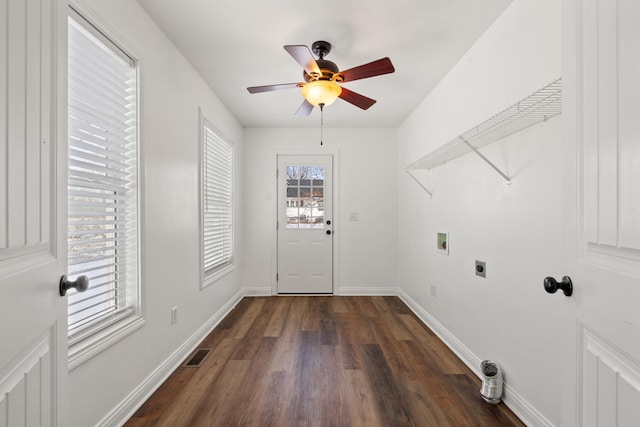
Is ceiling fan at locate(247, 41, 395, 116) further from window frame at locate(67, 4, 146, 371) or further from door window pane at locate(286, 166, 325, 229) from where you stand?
door window pane at locate(286, 166, 325, 229)

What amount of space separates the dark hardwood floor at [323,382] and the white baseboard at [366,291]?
3.73 ft

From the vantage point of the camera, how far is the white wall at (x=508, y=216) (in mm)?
1631

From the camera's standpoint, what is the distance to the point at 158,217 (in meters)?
2.20

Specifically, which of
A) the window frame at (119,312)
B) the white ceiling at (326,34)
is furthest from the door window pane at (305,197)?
the window frame at (119,312)

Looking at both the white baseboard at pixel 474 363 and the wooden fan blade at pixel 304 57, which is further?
the wooden fan blade at pixel 304 57

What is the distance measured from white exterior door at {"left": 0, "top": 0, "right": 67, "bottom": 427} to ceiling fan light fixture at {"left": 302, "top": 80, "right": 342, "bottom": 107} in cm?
154

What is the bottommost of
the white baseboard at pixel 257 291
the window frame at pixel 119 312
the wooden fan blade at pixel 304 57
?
the white baseboard at pixel 257 291

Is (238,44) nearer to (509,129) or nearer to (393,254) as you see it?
(509,129)

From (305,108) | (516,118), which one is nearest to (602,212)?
(516,118)

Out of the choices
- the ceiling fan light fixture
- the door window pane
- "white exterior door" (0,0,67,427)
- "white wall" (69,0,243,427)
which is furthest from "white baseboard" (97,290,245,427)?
the ceiling fan light fixture

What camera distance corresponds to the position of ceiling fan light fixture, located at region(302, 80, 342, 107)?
226cm

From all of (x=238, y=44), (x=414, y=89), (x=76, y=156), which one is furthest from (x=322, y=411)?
(x=414, y=89)

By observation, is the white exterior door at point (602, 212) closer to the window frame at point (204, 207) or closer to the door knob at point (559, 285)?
the door knob at point (559, 285)

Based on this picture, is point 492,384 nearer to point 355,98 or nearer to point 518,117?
point 518,117
